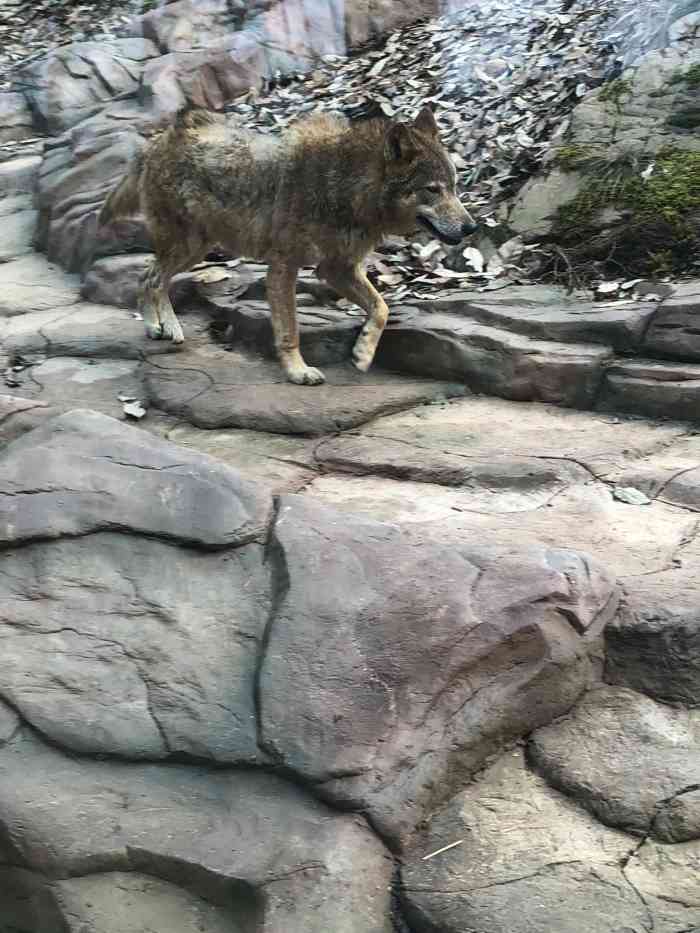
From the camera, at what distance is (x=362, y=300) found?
6152mm

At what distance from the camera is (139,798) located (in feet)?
10.1

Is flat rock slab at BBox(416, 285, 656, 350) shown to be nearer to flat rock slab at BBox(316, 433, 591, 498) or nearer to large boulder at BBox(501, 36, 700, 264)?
large boulder at BBox(501, 36, 700, 264)

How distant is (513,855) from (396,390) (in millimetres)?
3141

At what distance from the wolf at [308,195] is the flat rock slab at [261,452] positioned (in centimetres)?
81

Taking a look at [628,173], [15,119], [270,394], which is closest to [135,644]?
[270,394]

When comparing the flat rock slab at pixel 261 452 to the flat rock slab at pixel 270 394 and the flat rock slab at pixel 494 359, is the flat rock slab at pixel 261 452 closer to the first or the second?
the flat rock slab at pixel 270 394

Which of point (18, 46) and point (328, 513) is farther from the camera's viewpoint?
point (18, 46)

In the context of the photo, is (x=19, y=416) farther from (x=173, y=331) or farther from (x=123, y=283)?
(x=123, y=283)

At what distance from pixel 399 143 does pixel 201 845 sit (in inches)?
169

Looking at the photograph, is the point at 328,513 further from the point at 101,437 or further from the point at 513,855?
the point at 513,855

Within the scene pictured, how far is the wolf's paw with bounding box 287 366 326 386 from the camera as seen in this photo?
5.89m

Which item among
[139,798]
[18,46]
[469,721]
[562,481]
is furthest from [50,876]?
[18,46]

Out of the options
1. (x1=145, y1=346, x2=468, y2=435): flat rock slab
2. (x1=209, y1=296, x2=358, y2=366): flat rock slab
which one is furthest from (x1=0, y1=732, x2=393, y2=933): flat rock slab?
(x1=209, y1=296, x2=358, y2=366): flat rock slab

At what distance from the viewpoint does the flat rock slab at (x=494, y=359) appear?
17.7ft
